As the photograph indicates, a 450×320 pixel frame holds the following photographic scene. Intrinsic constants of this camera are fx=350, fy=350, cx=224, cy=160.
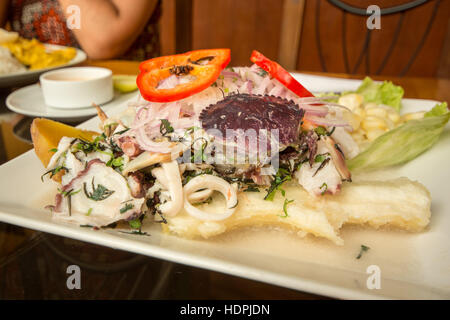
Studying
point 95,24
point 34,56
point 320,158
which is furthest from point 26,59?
point 320,158

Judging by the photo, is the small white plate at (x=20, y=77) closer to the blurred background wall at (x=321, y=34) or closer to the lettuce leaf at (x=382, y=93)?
the lettuce leaf at (x=382, y=93)

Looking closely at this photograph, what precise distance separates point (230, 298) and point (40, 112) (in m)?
1.61

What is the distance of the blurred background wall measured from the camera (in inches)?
192

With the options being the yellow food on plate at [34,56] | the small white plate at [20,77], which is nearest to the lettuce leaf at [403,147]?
the small white plate at [20,77]

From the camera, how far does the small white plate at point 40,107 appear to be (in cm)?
195

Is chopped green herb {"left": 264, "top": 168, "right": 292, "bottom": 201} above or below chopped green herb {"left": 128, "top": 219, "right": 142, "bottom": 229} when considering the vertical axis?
above

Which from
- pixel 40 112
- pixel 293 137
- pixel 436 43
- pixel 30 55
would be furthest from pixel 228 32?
pixel 293 137

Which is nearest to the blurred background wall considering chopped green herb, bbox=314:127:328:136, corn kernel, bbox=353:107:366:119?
corn kernel, bbox=353:107:366:119

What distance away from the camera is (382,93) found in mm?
2150

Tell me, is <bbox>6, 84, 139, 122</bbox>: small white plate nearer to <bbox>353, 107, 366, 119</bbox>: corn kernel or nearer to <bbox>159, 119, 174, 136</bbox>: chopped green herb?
<bbox>159, 119, 174, 136</bbox>: chopped green herb

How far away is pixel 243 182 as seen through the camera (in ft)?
3.84

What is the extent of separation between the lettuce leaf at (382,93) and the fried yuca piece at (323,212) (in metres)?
1.06

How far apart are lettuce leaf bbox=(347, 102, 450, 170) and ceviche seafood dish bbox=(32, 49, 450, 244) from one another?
0.92ft

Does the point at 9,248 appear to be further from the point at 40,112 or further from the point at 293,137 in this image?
the point at 40,112
